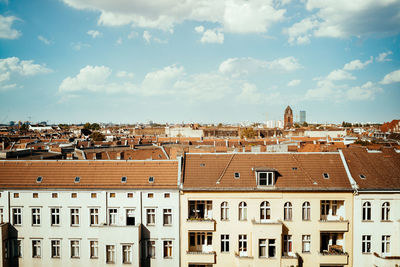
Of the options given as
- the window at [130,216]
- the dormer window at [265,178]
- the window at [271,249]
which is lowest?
the window at [271,249]

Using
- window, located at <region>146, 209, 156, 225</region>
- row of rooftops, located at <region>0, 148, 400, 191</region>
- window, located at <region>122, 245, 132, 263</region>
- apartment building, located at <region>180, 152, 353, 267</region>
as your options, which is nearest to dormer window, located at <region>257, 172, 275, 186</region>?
apartment building, located at <region>180, 152, 353, 267</region>

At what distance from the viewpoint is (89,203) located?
26.9 m

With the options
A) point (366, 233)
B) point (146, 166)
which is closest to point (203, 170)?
point (146, 166)

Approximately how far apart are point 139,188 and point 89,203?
16.3ft

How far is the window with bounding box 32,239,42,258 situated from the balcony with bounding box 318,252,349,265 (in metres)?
25.8

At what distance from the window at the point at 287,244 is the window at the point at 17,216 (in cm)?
2490

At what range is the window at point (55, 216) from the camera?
1065 inches

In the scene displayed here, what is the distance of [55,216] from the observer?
88.8 feet

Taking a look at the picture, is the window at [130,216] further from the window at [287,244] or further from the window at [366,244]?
the window at [366,244]

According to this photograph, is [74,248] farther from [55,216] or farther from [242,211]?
[242,211]

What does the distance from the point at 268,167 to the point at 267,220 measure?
16.7 ft

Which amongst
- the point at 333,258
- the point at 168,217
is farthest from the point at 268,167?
the point at 168,217

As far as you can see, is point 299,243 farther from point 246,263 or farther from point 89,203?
point 89,203

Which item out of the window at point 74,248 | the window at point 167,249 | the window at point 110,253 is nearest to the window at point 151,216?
the window at point 167,249
